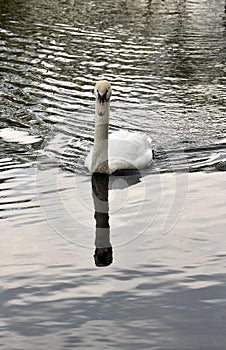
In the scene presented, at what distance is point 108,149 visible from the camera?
43.4 ft

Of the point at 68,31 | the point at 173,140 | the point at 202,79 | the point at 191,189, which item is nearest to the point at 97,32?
the point at 68,31

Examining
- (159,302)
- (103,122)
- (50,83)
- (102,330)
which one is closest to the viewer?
(102,330)

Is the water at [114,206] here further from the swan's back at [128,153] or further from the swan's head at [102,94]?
the swan's head at [102,94]

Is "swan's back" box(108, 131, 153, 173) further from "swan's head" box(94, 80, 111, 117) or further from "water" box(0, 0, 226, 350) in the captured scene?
"swan's head" box(94, 80, 111, 117)

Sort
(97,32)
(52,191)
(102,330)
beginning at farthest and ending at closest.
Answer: (97,32) → (52,191) → (102,330)

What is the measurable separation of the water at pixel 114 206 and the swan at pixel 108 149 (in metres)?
0.19

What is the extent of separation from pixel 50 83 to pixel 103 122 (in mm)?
6608

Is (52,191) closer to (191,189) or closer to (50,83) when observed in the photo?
(191,189)

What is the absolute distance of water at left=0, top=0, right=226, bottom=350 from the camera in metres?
8.41

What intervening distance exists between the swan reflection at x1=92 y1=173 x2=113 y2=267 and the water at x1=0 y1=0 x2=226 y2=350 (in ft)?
0.14

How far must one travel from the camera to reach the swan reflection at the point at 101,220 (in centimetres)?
1002

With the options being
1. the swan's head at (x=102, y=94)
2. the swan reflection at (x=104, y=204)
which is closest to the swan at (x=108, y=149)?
the swan's head at (x=102, y=94)

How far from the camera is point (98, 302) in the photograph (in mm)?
8789

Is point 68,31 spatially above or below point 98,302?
above
